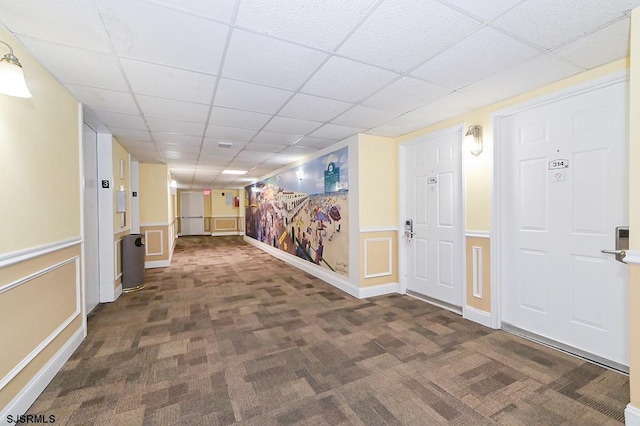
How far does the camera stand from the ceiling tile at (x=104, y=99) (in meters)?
2.75

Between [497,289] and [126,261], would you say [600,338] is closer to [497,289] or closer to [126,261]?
[497,289]

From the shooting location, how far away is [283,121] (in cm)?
374

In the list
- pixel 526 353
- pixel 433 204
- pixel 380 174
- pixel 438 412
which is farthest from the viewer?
pixel 380 174

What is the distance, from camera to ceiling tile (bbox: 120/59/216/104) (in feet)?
7.68

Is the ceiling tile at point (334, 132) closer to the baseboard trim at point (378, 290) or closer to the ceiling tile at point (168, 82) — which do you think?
the ceiling tile at point (168, 82)

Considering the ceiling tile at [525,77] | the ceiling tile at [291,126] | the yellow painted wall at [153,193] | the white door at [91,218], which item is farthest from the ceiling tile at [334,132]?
the yellow painted wall at [153,193]

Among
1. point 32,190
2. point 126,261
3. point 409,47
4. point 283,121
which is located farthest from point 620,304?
point 126,261

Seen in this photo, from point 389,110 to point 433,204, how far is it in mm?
1549

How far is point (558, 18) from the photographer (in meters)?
1.77

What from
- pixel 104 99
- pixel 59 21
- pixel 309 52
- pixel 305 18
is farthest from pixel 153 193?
pixel 305 18

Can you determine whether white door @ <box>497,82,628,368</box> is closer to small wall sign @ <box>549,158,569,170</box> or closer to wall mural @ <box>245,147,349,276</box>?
small wall sign @ <box>549,158,569,170</box>

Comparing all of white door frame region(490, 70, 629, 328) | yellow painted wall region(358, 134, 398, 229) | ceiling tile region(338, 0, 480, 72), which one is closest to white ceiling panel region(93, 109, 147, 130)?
ceiling tile region(338, 0, 480, 72)

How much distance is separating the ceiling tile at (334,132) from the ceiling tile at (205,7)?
236cm

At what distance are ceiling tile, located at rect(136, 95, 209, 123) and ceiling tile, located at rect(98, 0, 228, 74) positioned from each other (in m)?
0.89
